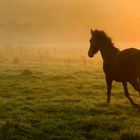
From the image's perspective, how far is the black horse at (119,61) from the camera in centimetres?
1575

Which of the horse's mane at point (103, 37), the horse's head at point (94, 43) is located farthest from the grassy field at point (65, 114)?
the horse's mane at point (103, 37)

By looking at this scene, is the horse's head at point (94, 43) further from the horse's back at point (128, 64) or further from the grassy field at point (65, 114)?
the grassy field at point (65, 114)

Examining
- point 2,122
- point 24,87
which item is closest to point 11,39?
point 24,87

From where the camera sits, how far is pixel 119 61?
1631 cm

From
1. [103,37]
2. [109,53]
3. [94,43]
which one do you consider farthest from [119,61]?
[94,43]

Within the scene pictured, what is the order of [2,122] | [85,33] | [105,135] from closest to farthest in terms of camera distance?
[105,135] → [2,122] → [85,33]

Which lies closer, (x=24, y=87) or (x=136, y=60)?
(x=136, y=60)

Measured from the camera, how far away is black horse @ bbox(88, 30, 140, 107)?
1575cm

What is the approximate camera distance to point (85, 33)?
625ft

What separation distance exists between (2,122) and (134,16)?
184797mm

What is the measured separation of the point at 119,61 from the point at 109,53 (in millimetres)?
1457

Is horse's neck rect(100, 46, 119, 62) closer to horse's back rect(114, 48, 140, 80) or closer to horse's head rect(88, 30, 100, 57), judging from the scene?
horse's head rect(88, 30, 100, 57)

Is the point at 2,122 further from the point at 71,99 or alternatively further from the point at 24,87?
the point at 24,87

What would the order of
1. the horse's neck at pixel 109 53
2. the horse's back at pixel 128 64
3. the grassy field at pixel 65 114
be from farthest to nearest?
the horse's neck at pixel 109 53 → the horse's back at pixel 128 64 → the grassy field at pixel 65 114
